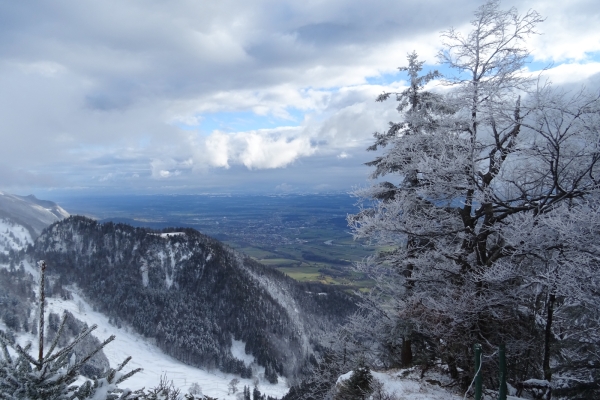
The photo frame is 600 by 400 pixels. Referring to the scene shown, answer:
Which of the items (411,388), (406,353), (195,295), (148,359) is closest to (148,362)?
(148,359)

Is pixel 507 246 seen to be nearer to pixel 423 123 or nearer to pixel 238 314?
pixel 423 123

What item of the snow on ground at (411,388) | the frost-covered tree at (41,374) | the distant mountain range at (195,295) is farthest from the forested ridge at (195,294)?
the frost-covered tree at (41,374)

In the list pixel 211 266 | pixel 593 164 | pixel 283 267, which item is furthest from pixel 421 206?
pixel 283 267

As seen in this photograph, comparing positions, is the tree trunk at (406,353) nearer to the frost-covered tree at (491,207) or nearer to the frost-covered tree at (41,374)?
the frost-covered tree at (491,207)

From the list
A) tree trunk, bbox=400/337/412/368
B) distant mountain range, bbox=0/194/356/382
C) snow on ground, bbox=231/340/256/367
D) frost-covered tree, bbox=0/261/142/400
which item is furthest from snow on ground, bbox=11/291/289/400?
frost-covered tree, bbox=0/261/142/400

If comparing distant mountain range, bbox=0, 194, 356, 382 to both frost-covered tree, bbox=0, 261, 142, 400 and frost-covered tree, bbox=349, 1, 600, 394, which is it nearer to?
frost-covered tree, bbox=349, 1, 600, 394

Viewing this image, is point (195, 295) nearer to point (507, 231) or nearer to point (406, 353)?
point (406, 353)
